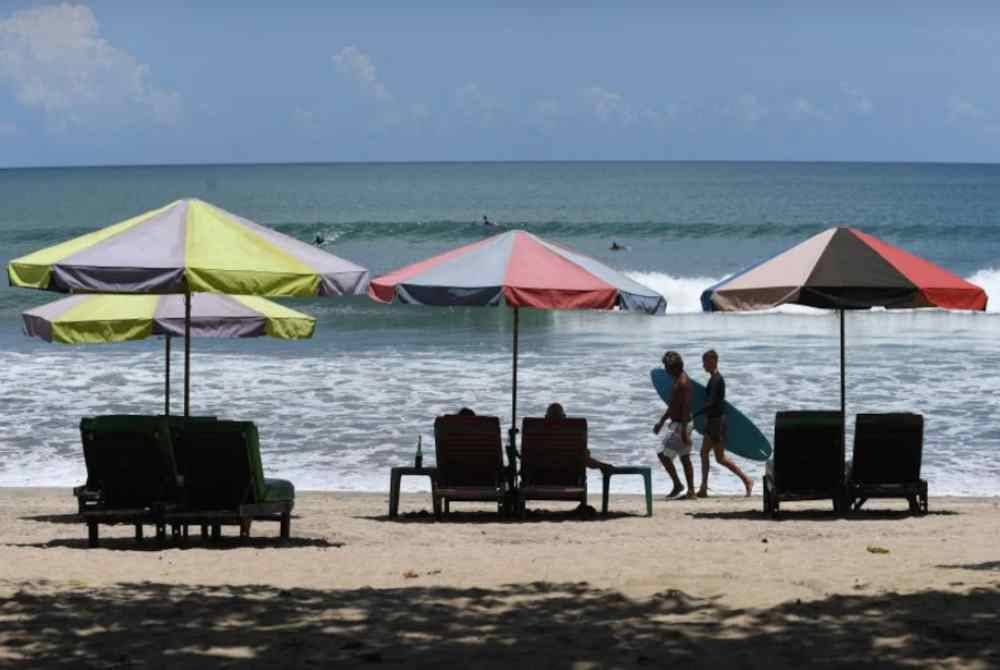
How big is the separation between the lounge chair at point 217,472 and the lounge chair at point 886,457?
446 centimetres

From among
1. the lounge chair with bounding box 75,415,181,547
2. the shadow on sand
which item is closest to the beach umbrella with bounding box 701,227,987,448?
the lounge chair with bounding box 75,415,181,547

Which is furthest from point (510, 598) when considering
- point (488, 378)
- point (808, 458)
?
point (488, 378)

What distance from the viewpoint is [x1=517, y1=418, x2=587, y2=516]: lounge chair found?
39.6 ft

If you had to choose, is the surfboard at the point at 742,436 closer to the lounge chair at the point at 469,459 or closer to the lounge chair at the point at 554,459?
the lounge chair at the point at 554,459

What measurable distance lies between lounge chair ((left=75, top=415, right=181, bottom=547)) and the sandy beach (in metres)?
0.27

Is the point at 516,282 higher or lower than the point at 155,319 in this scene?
higher

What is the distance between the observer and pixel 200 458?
1047cm

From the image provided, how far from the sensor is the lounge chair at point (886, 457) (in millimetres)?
12203

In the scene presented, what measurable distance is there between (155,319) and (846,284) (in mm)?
5512

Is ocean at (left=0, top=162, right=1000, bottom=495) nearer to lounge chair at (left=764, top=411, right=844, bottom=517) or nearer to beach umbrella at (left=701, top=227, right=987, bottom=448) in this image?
lounge chair at (left=764, top=411, right=844, bottom=517)

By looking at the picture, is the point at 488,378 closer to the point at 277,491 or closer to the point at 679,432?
the point at 679,432

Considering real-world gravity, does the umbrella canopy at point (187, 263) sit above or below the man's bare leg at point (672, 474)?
above

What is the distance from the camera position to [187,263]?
419 inches

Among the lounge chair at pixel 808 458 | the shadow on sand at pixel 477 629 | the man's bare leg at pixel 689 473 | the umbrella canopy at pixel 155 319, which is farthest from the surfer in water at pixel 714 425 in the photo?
the shadow on sand at pixel 477 629
